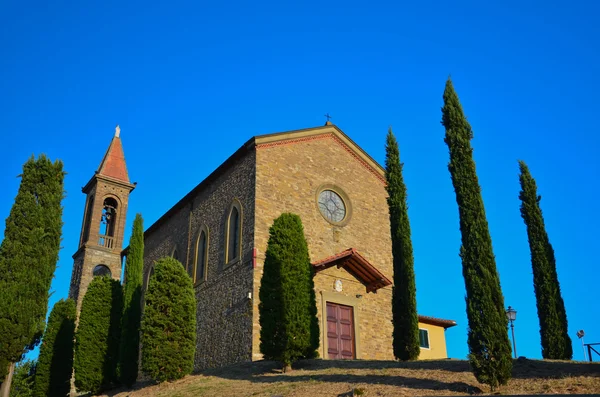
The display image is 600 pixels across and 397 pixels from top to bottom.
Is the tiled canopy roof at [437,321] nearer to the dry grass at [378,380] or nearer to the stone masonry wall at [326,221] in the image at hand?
the stone masonry wall at [326,221]

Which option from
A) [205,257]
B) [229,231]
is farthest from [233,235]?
[205,257]

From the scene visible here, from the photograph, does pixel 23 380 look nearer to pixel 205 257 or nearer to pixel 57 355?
pixel 57 355

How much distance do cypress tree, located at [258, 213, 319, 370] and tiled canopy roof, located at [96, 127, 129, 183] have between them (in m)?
25.0

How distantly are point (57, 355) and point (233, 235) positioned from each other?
29.3ft

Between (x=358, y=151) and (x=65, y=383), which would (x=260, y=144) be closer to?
(x=358, y=151)

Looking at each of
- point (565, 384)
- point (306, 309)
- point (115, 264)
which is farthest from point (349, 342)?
point (115, 264)

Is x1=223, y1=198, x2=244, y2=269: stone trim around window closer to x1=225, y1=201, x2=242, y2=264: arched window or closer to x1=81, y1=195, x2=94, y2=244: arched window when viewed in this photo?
x1=225, y1=201, x2=242, y2=264: arched window

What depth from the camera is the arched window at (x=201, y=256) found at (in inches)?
1016

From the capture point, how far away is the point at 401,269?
2002cm

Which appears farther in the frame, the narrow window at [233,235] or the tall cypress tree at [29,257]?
the narrow window at [233,235]

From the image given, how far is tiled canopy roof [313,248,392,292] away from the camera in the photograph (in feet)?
75.2

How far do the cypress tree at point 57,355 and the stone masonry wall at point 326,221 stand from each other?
30.4 ft

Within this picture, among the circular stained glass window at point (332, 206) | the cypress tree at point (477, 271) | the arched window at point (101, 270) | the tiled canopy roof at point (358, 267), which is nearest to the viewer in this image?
the cypress tree at point (477, 271)

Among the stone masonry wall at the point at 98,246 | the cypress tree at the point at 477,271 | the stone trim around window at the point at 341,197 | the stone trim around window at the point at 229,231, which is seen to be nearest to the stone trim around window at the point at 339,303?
the stone trim around window at the point at 341,197
